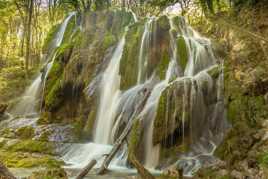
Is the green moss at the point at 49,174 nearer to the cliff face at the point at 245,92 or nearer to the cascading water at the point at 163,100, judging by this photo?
the cascading water at the point at 163,100

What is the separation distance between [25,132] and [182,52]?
9305 millimetres

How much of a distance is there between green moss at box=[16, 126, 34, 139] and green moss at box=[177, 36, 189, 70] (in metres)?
8.58

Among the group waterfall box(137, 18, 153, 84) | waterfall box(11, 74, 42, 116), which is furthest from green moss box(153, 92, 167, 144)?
waterfall box(11, 74, 42, 116)

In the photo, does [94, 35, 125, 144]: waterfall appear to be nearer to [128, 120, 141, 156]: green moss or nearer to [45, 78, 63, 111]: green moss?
[128, 120, 141, 156]: green moss

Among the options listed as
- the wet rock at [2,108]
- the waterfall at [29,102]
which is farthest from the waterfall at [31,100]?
the wet rock at [2,108]

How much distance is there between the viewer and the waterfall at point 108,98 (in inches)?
629

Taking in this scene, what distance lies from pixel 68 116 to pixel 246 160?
12.1m

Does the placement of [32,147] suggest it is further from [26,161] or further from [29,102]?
[29,102]

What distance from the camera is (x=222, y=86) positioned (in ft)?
46.3

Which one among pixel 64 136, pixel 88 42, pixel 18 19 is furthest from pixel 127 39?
pixel 18 19

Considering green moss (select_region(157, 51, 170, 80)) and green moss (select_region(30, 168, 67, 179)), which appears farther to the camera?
green moss (select_region(157, 51, 170, 80))

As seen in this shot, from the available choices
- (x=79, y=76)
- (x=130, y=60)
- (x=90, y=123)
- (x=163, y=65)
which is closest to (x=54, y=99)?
(x=79, y=76)

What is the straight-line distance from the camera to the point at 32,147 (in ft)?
50.4

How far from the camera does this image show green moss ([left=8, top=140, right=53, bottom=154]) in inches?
599
